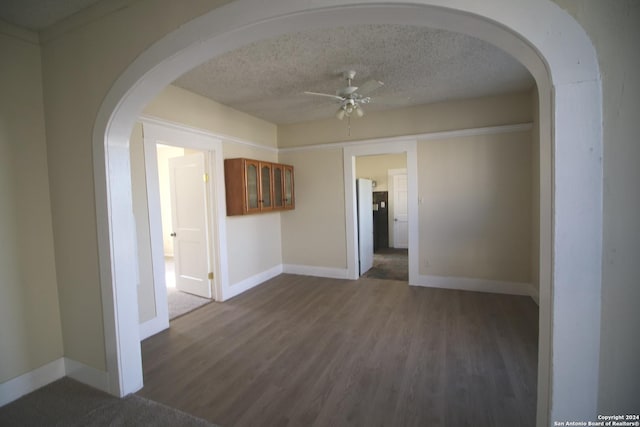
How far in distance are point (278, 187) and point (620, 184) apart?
12.8 feet

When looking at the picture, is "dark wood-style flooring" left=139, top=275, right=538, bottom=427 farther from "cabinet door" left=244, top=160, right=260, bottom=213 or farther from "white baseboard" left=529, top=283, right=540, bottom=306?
"cabinet door" left=244, top=160, right=260, bottom=213

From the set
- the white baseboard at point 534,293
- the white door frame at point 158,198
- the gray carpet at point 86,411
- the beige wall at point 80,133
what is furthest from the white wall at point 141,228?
the white baseboard at point 534,293

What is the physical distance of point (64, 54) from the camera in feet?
6.73

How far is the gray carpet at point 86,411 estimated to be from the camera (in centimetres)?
177

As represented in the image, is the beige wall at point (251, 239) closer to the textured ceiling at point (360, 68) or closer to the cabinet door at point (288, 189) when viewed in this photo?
the cabinet door at point (288, 189)

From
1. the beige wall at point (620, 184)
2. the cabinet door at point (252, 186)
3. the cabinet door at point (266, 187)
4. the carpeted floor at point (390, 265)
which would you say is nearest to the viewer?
the beige wall at point (620, 184)

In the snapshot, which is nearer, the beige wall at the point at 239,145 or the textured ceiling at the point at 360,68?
the textured ceiling at the point at 360,68

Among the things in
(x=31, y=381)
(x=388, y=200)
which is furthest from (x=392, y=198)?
(x=31, y=381)

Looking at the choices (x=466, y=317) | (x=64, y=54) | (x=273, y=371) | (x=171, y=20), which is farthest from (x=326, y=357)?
(x=64, y=54)

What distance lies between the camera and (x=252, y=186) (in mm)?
3969

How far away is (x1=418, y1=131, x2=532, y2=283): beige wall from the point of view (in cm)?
366

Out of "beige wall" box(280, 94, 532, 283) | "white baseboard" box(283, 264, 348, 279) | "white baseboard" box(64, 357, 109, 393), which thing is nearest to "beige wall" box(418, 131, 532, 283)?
"beige wall" box(280, 94, 532, 283)

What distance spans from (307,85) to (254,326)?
9.07 feet

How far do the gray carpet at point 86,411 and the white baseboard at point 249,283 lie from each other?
1825 mm
